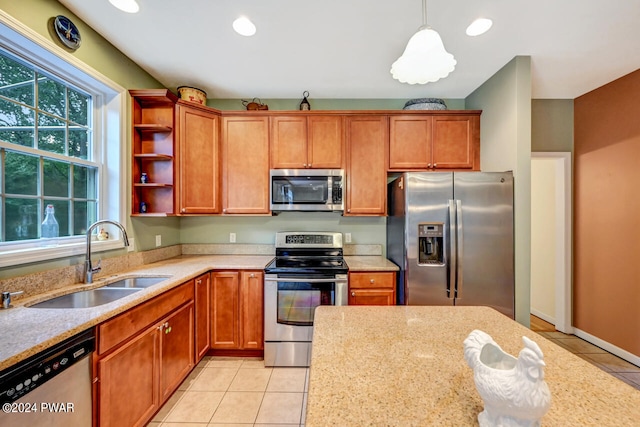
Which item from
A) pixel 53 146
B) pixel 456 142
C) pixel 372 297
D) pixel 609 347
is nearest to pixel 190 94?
pixel 53 146

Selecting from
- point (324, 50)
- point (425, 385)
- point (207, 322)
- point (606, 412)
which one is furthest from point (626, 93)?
point (207, 322)

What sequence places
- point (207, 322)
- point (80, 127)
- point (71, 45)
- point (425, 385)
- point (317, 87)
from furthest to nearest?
point (317, 87), point (207, 322), point (80, 127), point (71, 45), point (425, 385)

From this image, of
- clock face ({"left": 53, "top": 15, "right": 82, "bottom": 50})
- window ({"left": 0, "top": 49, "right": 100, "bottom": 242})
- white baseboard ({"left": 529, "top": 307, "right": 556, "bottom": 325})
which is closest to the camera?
window ({"left": 0, "top": 49, "right": 100, "bottom": 242})

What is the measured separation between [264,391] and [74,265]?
166 centimetres

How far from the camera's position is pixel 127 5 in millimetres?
1692

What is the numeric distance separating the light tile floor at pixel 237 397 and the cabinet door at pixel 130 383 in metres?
0.26

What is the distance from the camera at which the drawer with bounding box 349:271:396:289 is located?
243 centimetres

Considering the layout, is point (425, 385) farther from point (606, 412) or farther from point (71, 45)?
point (71, 45)

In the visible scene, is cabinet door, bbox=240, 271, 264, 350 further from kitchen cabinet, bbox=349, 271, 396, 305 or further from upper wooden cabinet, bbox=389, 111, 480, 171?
upper wooden cabinet, bbox=389, 111, 480, 171

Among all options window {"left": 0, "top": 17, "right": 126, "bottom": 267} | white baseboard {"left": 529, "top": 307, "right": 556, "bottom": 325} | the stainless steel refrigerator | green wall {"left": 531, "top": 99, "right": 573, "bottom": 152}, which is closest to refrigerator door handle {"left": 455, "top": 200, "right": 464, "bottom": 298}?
the stainless steel refrigerator

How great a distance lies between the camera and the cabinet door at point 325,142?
9.17 feet

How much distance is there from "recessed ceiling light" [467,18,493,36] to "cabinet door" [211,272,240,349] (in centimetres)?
276

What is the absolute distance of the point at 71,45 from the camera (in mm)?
1760

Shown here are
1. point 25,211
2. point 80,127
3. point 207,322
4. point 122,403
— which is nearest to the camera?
point 122,403
